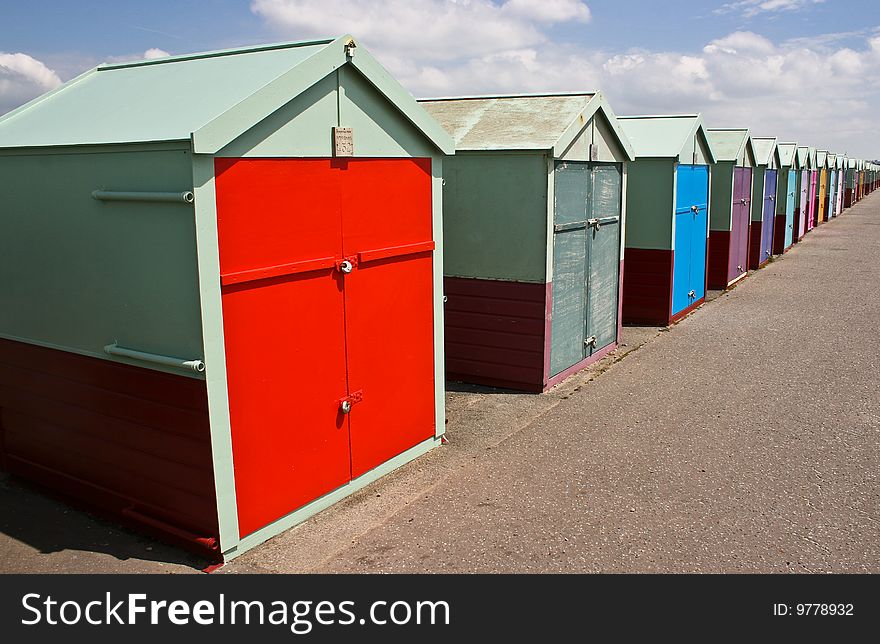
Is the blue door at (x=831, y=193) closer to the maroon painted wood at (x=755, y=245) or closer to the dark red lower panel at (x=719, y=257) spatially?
the maroon painted wood at (x=755, y=245)

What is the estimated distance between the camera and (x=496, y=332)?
334 inches

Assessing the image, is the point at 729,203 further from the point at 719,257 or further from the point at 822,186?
the point at 822,186

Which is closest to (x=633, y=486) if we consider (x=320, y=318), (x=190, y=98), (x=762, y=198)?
(x=320, y=318)

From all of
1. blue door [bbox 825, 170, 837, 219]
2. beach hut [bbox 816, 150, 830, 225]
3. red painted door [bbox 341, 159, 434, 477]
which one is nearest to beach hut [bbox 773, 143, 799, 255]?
beach hut [bbox 816, 150, 830, 225]

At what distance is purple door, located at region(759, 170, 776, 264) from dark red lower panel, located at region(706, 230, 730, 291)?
134 inches

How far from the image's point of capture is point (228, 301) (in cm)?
452

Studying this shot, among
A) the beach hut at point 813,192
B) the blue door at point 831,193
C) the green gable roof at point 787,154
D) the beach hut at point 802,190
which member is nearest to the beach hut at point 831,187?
the blue door at point 831,193

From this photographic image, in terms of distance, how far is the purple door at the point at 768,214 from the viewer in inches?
713

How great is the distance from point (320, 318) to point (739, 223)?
42.5 ft

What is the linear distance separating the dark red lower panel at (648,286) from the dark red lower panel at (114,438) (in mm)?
8683

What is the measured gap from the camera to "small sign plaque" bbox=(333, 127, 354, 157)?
5.11 metres

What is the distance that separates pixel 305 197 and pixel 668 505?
3.32 meters

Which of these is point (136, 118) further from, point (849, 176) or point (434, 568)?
point (849, 176)

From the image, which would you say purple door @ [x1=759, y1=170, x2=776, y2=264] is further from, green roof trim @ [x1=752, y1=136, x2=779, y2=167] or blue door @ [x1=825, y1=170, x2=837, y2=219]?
blue door @ [x1=825, y1=170, x2=837, y2=219]
